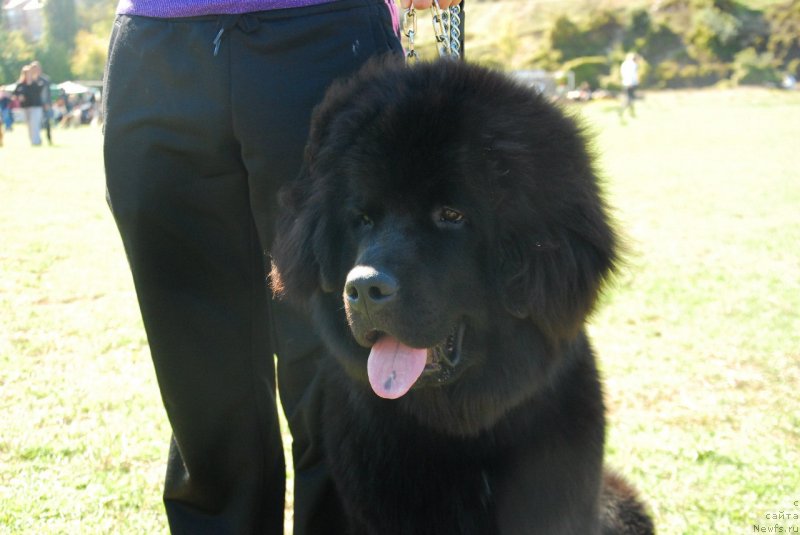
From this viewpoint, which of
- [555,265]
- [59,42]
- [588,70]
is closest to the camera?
[555,265]

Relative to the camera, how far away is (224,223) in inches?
→ 88.7

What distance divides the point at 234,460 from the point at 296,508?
25 cm

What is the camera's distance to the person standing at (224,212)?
2.03 meters

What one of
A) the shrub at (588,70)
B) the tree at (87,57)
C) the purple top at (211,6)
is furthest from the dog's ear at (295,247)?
the tree at (87,57)

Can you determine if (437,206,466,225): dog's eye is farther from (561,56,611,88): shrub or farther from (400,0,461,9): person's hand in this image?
(561,56,611,88): shrub

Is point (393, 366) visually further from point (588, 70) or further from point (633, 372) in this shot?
point (588, 70)

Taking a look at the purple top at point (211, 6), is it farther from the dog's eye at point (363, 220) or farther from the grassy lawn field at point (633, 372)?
the grassy lawn field at point (633, 372)

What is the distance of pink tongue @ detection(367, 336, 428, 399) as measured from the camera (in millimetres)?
1955

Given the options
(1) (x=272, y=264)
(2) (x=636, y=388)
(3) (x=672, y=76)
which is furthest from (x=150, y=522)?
(3) (x=672, y=76)

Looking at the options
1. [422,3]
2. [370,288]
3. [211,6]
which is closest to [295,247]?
[370,288]

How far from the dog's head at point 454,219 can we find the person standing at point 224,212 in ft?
0.45

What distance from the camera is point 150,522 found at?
2.85m

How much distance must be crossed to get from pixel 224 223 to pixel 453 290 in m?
0.73

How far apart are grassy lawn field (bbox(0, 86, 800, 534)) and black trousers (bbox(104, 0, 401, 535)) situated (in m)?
0.62
